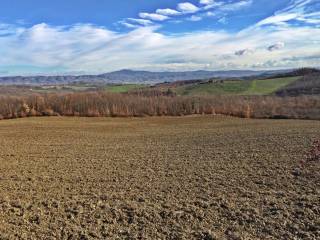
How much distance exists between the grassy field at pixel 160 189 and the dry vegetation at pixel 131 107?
41.7ft

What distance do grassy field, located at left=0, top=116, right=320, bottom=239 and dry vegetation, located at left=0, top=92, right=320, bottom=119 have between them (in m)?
12.7

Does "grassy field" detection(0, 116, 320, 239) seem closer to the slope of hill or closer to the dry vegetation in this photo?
the dry vegetation

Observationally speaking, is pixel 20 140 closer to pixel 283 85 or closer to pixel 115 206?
pixel 115 206

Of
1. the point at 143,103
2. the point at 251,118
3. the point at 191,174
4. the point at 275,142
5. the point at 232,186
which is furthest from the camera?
the point at 143,103

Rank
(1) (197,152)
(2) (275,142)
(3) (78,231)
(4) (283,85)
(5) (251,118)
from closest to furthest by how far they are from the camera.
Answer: (3) (78,231) < (1) (197,152) < (2) (275,142) < (5) (251,118) < (4) (283,85)

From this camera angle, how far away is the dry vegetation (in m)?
29.9

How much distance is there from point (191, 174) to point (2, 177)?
14.0 ft

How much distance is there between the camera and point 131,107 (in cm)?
3066

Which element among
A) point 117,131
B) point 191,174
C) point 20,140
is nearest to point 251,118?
point 117,131

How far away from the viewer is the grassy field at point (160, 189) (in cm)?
697

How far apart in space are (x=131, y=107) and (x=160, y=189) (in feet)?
70.4

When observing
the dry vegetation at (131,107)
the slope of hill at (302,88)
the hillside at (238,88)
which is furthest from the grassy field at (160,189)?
the hillside at (238,88)

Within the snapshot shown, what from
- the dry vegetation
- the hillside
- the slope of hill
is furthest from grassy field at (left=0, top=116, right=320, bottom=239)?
the hillside

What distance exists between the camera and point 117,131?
21.6 meters
